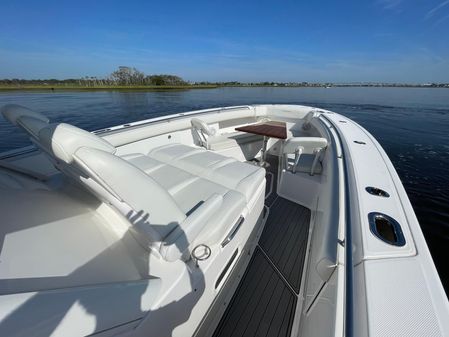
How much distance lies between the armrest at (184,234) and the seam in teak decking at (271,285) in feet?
2.29

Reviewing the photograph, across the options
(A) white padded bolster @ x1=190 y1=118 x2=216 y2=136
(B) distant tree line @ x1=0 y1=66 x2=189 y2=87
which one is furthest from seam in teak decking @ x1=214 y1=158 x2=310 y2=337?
(B) distant tree line @ x1=0 y1=66 x2=189 y2=87

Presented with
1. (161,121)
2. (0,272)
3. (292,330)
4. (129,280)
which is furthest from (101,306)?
(161,121)

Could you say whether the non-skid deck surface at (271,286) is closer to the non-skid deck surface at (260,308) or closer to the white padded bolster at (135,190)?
the non-skid deck surface at (260,308)

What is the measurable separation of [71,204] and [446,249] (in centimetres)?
381

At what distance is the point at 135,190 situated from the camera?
81 centimetres

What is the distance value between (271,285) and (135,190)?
1.25 m

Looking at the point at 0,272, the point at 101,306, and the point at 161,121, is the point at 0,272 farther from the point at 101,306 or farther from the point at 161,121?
the point at 161,121

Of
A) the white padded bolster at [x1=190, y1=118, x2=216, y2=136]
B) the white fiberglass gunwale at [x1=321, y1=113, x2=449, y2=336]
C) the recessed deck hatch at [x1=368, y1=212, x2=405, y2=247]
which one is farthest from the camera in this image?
the white padded bolster at [x1=190, y1=118, x2=216, y2=136]

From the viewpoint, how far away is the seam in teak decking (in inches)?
49.7

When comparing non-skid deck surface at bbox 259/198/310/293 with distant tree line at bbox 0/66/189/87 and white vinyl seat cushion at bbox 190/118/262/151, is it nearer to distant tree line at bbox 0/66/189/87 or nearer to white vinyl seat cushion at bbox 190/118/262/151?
white vinyl seat cushion at bbox 190/118/262/151

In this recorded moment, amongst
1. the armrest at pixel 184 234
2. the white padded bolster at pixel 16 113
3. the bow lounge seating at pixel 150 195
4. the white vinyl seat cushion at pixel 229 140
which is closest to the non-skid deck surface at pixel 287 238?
the bow lounge seating at pixel 150 195

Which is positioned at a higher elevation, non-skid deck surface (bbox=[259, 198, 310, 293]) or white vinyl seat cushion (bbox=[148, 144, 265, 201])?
white vinyl seat cushion (bbox=[148, 144, 265, 201])

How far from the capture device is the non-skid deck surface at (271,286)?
126 cm

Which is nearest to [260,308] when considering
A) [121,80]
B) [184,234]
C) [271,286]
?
[271,286]
